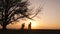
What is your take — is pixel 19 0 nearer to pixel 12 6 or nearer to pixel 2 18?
pixel 12 6

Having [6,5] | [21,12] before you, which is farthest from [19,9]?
[6,5]

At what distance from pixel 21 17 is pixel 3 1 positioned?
12.2ft

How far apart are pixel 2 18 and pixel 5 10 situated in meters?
1.18

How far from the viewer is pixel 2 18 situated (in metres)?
27.0

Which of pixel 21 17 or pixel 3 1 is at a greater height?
pixel 3 1

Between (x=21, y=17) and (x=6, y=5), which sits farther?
(x=21, y=17)

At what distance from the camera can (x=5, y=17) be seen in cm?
2717

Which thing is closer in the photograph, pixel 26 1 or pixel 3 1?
pixel 3 1

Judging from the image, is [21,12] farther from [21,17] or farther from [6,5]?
[6,5]

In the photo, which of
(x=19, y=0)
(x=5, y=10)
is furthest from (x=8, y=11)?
(x=19, y=0)

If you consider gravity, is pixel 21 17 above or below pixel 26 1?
below

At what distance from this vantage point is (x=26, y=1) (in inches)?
1146

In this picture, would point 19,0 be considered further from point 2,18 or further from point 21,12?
point 2,18

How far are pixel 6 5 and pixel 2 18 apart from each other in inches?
Result: 73.1
